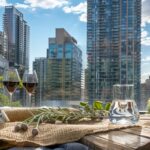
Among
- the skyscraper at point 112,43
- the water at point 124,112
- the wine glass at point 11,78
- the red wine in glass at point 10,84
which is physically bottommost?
the water at point 124,112

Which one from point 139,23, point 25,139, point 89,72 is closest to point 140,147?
point 25,139

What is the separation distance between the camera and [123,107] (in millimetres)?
1061

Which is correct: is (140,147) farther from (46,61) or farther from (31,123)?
(46,61)

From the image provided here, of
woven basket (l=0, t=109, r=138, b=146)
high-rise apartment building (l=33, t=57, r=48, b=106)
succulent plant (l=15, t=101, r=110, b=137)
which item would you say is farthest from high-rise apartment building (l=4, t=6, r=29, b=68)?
woven basket (l=0, t=109, r=138, b=146)

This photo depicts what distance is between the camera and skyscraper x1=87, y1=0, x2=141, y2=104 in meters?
3.60

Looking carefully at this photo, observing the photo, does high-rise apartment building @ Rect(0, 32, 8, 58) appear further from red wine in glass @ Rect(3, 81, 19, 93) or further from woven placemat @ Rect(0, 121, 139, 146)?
woven placemat @ Rect(0, 121, 139, 146)

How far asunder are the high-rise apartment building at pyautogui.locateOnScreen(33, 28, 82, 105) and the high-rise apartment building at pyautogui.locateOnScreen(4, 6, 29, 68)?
52 cm

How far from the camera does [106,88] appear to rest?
3.36 metres

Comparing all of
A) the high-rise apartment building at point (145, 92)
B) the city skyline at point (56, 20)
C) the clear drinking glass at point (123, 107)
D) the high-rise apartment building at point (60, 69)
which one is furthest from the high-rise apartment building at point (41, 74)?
the clear drinking glass at point (123, 107)

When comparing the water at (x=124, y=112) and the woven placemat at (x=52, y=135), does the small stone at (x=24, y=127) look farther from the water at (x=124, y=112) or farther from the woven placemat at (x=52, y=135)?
the water at (x=124, y=112)

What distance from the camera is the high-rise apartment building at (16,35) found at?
4203 mm

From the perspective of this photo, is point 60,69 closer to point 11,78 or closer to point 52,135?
point 11,78

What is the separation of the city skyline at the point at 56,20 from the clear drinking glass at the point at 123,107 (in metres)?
2.75

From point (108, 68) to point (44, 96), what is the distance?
2.59 ft
